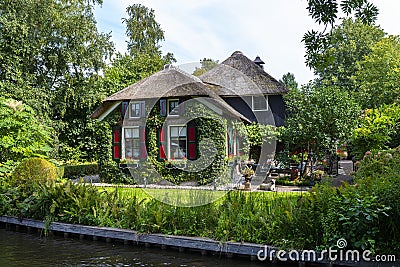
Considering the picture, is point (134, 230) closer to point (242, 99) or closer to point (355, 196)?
point (355, 196)

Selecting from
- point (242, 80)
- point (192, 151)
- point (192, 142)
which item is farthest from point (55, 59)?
point (242, 80)

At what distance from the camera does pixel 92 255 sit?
8578mm

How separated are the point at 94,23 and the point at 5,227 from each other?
16577 millimetres

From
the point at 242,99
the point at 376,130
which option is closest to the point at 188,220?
the point at 376,130

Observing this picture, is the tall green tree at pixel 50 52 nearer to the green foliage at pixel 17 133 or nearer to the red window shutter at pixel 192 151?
the green foliage at pixel 17 133

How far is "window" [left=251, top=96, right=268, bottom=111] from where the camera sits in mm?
26531

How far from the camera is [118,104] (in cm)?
1962

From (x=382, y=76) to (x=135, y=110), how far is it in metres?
15.6

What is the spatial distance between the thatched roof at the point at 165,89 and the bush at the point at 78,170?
3.88 meters

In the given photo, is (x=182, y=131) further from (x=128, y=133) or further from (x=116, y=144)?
(x=116, y=144)

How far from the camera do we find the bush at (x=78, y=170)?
22.3 metres

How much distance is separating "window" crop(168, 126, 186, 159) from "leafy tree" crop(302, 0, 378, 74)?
567 inches

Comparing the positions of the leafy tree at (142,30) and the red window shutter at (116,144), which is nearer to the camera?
the red window shutter at (116,144)

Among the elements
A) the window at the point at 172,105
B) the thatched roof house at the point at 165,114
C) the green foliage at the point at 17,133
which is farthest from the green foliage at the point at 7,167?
the window at the point at 172,105
